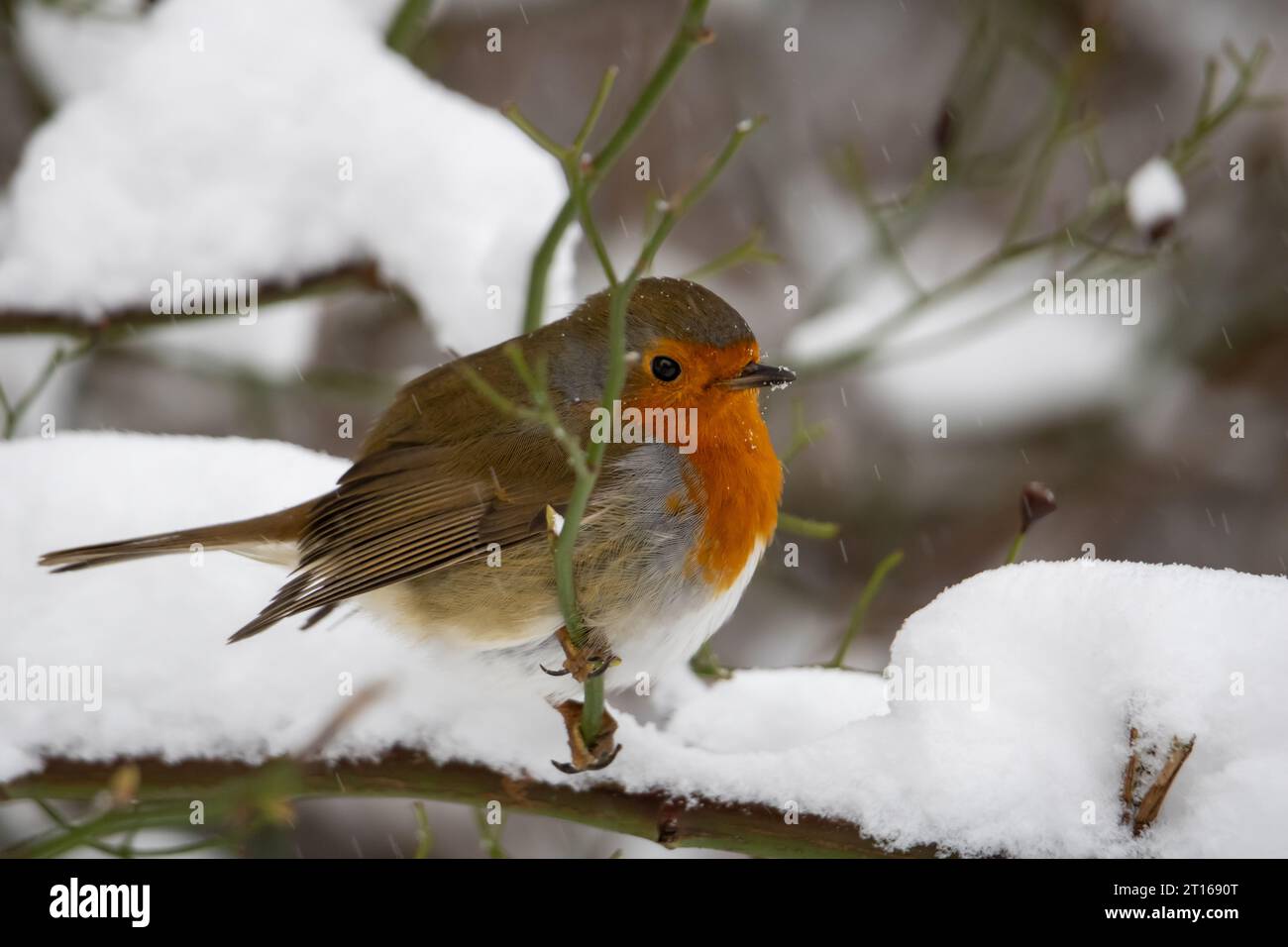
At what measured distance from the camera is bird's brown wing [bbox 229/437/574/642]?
3.05 metres

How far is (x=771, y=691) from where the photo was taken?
10.0ft

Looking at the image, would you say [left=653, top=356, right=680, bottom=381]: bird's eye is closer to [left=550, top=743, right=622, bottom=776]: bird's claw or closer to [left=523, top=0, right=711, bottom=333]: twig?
[left=523, top=0, right=711, bottom=333]: twig

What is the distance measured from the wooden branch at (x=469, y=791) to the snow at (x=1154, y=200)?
2.12 metres

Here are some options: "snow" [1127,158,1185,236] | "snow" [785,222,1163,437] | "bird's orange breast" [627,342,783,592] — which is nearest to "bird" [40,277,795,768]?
"bird's orange breast" [627,342,783,592]

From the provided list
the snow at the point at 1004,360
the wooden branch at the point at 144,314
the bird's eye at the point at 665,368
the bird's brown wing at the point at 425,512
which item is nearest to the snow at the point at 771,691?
the bird's brown wing at the point at 425,512

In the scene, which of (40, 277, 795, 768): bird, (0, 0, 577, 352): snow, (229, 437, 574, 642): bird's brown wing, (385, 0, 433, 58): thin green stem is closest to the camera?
(40, 277, 795, 768): bird

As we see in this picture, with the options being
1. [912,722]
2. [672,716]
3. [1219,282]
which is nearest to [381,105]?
[672,716]

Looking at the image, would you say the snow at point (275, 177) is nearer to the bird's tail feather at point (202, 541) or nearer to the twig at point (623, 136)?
the twig at point (623, 136)

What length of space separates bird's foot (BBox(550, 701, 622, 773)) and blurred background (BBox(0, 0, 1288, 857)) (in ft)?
7.65

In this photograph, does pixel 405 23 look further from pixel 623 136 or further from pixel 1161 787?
pixel 1161 787

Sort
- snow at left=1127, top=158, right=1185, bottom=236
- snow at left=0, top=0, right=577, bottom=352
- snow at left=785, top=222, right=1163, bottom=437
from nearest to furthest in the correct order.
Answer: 1. snow at left=1127, top=158, right=1185, bottom=236
2. snow at left=0, top=0, right=577, bottom=352
3. snow at left=785, top=222, right=1163, bottom=437

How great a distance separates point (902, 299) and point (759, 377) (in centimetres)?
285

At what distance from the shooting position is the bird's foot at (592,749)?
8.20 ft

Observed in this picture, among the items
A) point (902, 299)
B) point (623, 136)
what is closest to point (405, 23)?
point (623, 136)
